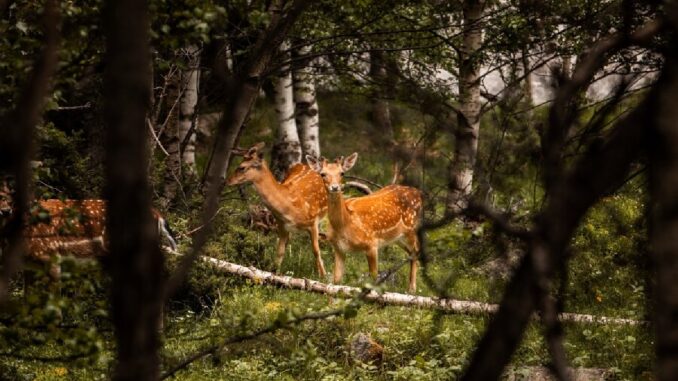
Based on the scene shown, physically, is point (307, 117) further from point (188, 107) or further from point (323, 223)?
point (188, 107)

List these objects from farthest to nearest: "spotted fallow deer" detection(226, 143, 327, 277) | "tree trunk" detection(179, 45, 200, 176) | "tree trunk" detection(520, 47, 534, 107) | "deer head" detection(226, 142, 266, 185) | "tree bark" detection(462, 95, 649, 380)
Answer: "deer head" detection(226, 142, 266, 185) → "spotted fallow deer" detection(226, 143, 327, 277) → "tree trunk" detection(179, 45, 200, 176) → "tree trunk" detection(520, 47, 534, 107) → "tree bark" detection(462, 95, 649, 380)

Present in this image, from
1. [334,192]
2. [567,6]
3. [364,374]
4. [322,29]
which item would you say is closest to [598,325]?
[364,374]

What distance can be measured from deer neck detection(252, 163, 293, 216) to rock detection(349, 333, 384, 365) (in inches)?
187

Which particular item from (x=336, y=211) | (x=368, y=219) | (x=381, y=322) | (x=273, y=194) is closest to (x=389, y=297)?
(x=381, y=322)

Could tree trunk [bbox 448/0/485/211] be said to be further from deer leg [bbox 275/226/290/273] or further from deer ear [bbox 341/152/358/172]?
deer leg [bbox 275/226/290/273]

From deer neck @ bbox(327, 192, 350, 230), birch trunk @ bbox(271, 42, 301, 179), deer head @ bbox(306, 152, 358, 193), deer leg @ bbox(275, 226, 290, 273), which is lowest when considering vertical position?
deer leg @ bbox(275, 226, 290, 273)

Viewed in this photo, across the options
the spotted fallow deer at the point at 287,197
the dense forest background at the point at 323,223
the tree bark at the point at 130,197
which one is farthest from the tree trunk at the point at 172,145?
the tree bark at the point at 130,197

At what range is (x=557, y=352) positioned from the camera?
10.8ft

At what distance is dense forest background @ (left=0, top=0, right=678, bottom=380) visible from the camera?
9.57ft

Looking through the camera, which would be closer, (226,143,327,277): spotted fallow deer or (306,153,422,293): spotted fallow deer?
(306,153,422,293): spotted fallow deer

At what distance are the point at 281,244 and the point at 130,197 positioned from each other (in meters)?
11.3

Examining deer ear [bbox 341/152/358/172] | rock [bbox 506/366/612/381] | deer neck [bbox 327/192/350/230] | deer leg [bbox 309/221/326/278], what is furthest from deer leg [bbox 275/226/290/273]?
rock [bbox 506/366/612/381]

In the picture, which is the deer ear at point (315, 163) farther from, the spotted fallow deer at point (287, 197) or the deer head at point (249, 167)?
the deer head at point (249, 167)

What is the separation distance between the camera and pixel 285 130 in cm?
1811
